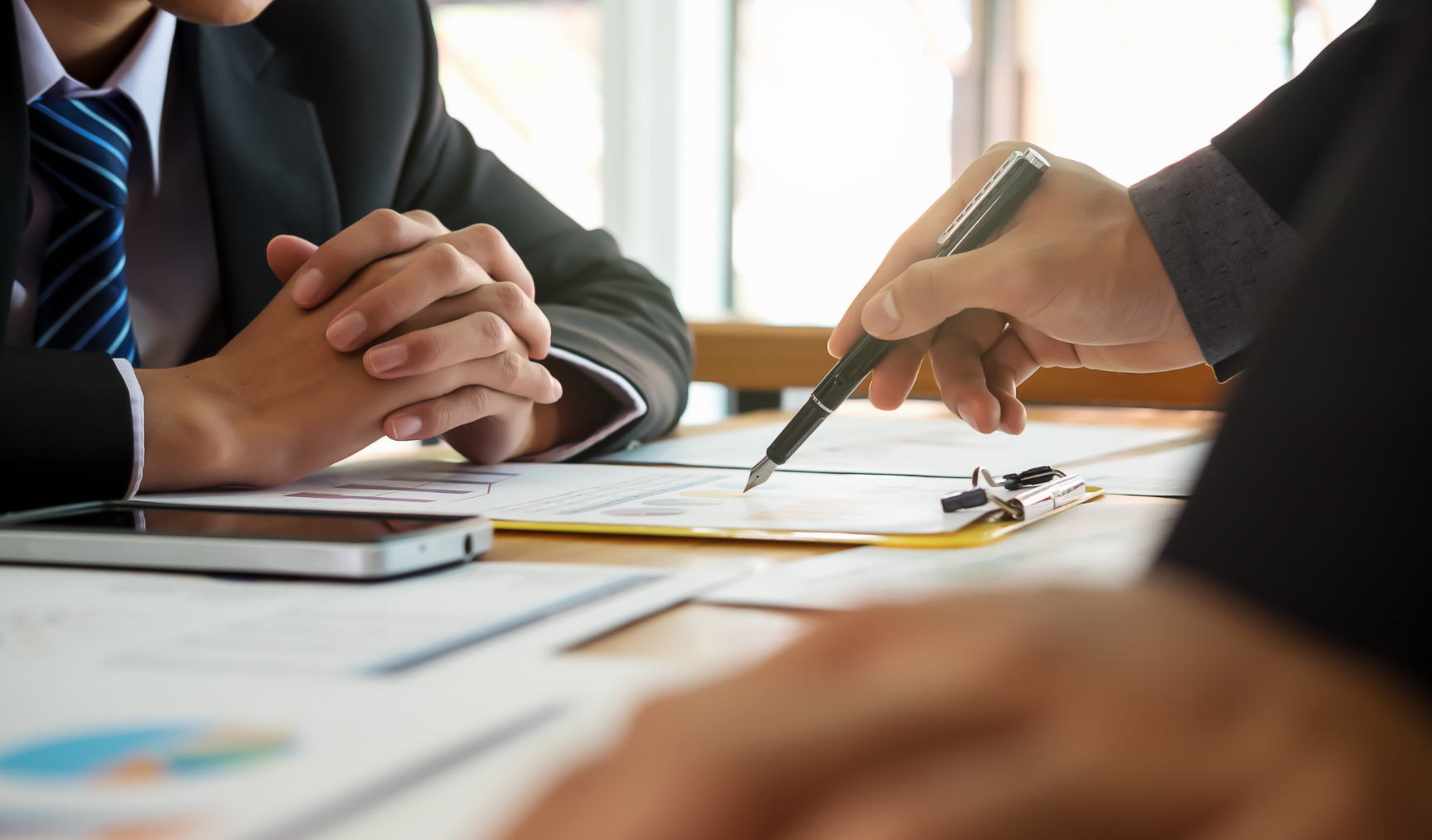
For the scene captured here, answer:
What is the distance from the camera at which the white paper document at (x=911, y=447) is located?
2.64 feet

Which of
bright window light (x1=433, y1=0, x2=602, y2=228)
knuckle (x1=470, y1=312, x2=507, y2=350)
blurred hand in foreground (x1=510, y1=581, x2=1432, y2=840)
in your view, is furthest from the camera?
bright window light (x1=433, y1=0, x2=602, y2=228)

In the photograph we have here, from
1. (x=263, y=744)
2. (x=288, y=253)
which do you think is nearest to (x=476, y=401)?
(x=288, y=253)

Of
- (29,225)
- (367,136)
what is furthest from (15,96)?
(367,136)

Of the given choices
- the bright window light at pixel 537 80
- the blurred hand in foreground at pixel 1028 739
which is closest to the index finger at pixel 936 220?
Result: the blurred hand in foreground at pixel 1028 739

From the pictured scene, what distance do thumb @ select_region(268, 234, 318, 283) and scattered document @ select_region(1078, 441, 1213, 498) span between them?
530mm

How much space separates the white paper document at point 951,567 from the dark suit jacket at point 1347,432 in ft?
0.60

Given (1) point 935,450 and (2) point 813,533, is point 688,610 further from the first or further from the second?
(1) point 935,450

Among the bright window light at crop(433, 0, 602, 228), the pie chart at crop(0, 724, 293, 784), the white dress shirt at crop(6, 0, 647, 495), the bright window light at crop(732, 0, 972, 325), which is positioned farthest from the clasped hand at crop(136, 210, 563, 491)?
the bright window light at crop(433, 0, 602, 228)

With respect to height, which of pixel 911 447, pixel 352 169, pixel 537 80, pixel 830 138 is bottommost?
pixel 911 447

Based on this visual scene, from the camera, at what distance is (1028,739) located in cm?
13

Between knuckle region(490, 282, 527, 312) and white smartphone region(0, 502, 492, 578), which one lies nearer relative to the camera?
white smartphone region(0, 502, 492, 578)

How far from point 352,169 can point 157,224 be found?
195 mm

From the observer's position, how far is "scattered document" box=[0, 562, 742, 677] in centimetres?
32

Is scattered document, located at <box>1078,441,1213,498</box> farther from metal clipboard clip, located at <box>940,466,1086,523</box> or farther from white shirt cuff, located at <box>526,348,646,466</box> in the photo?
white shirt cuff, located at <box>526,348,646,466</box>
